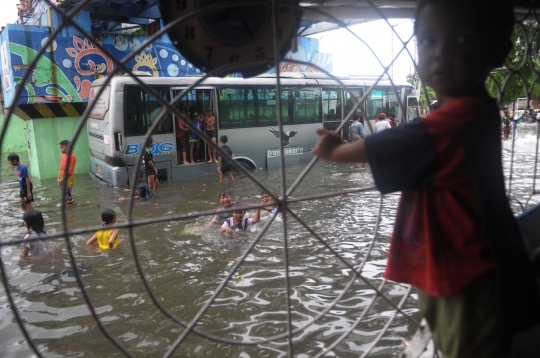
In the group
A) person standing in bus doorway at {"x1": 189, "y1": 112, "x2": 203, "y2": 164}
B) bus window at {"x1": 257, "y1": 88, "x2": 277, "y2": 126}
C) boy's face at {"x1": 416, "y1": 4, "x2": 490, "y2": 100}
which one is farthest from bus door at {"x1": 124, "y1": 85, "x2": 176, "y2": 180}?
boy's face at {"x1": 416, "y1": 4, "x2": 490, "y2": 100}

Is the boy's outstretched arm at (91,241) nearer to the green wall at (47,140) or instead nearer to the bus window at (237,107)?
the bus window at (237,107)

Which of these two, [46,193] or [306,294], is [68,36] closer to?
[46,193]

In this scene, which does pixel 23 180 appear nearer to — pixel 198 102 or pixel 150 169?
pixel 150 169

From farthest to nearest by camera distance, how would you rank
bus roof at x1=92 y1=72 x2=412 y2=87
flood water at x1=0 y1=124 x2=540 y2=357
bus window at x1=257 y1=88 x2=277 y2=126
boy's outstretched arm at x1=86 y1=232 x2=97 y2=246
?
bus window at x1=257 y1=88 x2=277 y2=126 → bus roof at x1=92 y1=72 x2=412 y2=87 → boy's outstretched arm at x1=86 y1=232 x2=97 y2=246 → flood water at x1=0 y1=124 x2=540 y2=357

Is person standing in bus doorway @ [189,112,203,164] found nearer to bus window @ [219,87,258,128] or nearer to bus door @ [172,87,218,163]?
bus door @ [172,87,218,163]

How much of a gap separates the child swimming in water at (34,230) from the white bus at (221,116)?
13.9 ft

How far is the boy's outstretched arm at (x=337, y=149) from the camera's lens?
110 cm

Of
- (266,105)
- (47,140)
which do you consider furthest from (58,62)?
(266,105)

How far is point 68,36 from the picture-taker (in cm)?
1147

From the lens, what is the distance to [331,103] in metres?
13.1

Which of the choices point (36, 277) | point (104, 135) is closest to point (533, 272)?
point (36, 277)

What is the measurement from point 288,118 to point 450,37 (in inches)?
446

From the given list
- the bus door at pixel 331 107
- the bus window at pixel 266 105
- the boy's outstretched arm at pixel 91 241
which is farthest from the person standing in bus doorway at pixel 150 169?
the bus door at pixel 331 107

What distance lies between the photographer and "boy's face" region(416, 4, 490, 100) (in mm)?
1071
